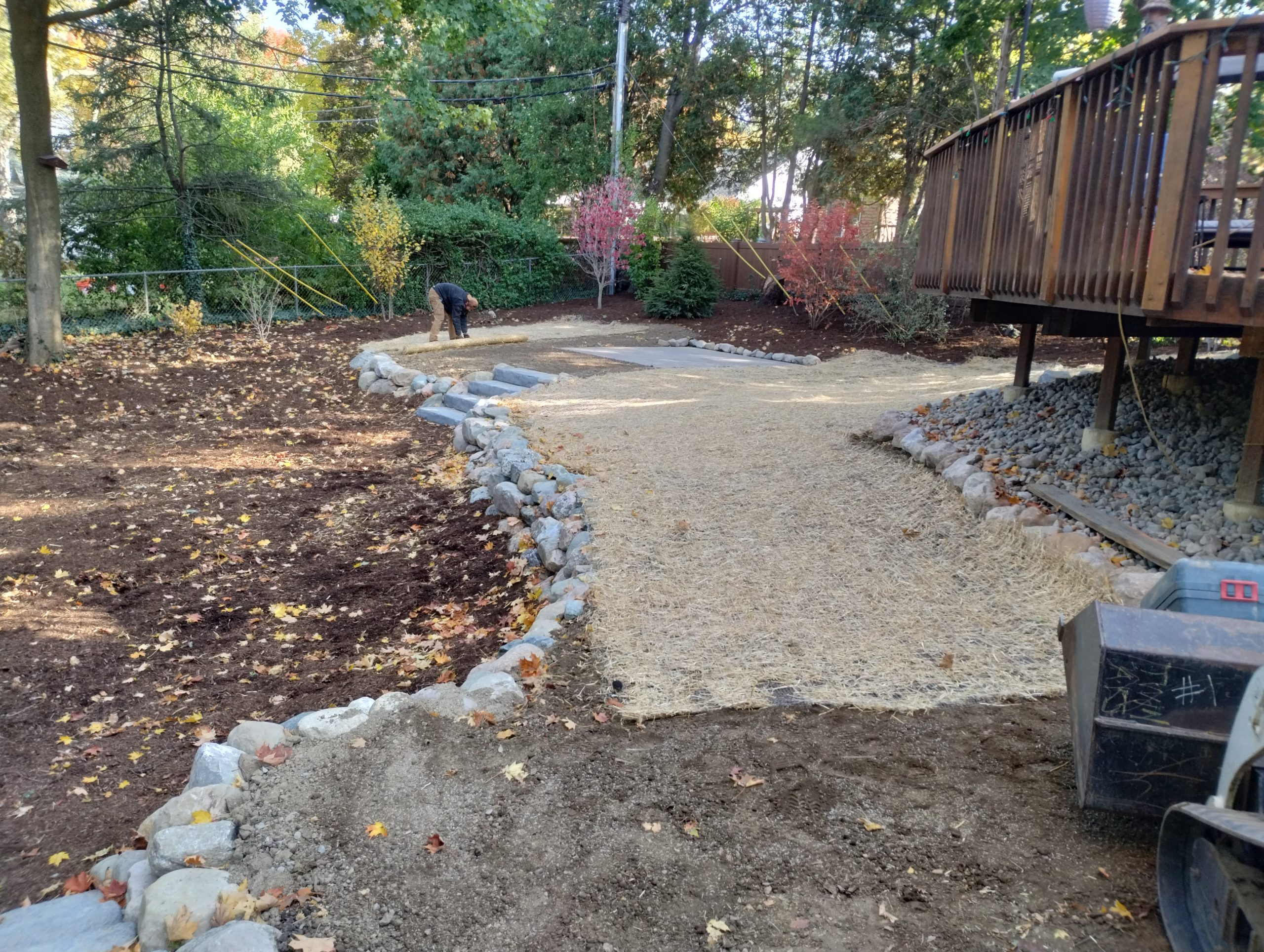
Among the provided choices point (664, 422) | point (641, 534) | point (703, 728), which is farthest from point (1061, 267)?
point (664, 422)

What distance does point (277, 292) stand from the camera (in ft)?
50.8

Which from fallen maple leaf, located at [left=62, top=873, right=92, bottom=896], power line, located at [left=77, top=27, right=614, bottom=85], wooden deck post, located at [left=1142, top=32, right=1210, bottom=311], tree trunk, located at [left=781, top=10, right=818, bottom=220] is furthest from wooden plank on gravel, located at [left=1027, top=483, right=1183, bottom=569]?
tree trunk, located at [left=781, top=10, right=818, bottom=220]

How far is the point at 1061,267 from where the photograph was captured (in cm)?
451

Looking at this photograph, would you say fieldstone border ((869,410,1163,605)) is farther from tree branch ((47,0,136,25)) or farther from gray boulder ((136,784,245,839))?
tree branch ((47,0,136,25))

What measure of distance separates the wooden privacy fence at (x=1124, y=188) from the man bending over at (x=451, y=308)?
8.41m

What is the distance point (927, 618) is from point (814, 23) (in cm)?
2220

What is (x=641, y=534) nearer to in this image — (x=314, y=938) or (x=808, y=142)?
(x=314, y=938)

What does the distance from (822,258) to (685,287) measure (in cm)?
294

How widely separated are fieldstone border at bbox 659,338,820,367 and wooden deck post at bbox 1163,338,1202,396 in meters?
6.04

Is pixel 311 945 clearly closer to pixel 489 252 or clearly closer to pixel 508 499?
pixel 508 499

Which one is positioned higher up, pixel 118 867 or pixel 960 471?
pixel 960 471

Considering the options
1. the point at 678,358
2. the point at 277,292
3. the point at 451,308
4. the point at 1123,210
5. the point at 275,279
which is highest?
the point at 1123,210

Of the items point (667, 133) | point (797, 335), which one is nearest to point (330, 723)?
point (797, 335)

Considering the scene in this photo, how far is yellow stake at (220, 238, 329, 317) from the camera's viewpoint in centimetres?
1504
